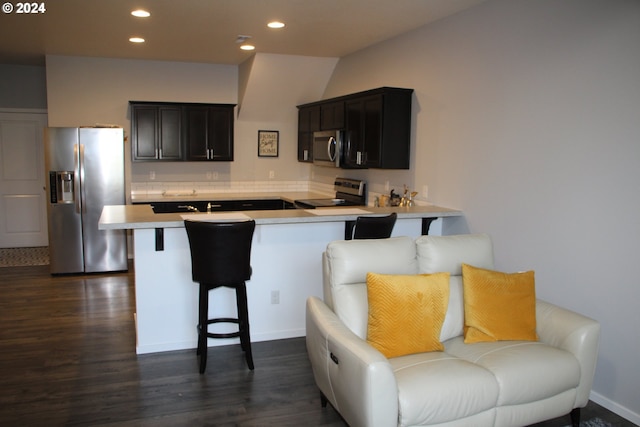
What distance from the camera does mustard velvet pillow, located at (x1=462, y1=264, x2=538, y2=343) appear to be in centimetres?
310

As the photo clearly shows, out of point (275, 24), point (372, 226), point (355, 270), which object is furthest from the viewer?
point (275, 24)

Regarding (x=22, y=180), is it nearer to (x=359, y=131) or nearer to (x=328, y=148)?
(x=328, y=148)

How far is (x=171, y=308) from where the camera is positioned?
410 centimetres

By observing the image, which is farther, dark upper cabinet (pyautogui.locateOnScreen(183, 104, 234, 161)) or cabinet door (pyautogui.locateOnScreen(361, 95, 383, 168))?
dark upper cabinet (pyautogui.locateOnScreen(183, 104, 234, 161))

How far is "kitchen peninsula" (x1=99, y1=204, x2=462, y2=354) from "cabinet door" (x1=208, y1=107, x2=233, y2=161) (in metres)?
2.80

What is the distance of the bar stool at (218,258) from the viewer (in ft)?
11.5

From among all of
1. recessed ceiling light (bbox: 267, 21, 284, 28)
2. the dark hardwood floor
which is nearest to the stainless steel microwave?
recessed ceiling light (bbox: 267, 21, 284, 28)

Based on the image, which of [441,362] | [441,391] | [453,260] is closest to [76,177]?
[453,260]

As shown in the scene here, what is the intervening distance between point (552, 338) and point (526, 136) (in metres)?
1.53

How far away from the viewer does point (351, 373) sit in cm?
251

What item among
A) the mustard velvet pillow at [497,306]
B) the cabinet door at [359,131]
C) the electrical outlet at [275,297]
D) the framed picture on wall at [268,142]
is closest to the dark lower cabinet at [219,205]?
the framed picture on wall at [268,142]

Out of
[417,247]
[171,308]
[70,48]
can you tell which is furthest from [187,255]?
[70,48]

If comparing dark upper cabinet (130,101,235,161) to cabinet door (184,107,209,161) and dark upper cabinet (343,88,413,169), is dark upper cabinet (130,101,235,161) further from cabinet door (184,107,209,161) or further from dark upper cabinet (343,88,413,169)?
dark upper cabinet (343,88,413,169)
